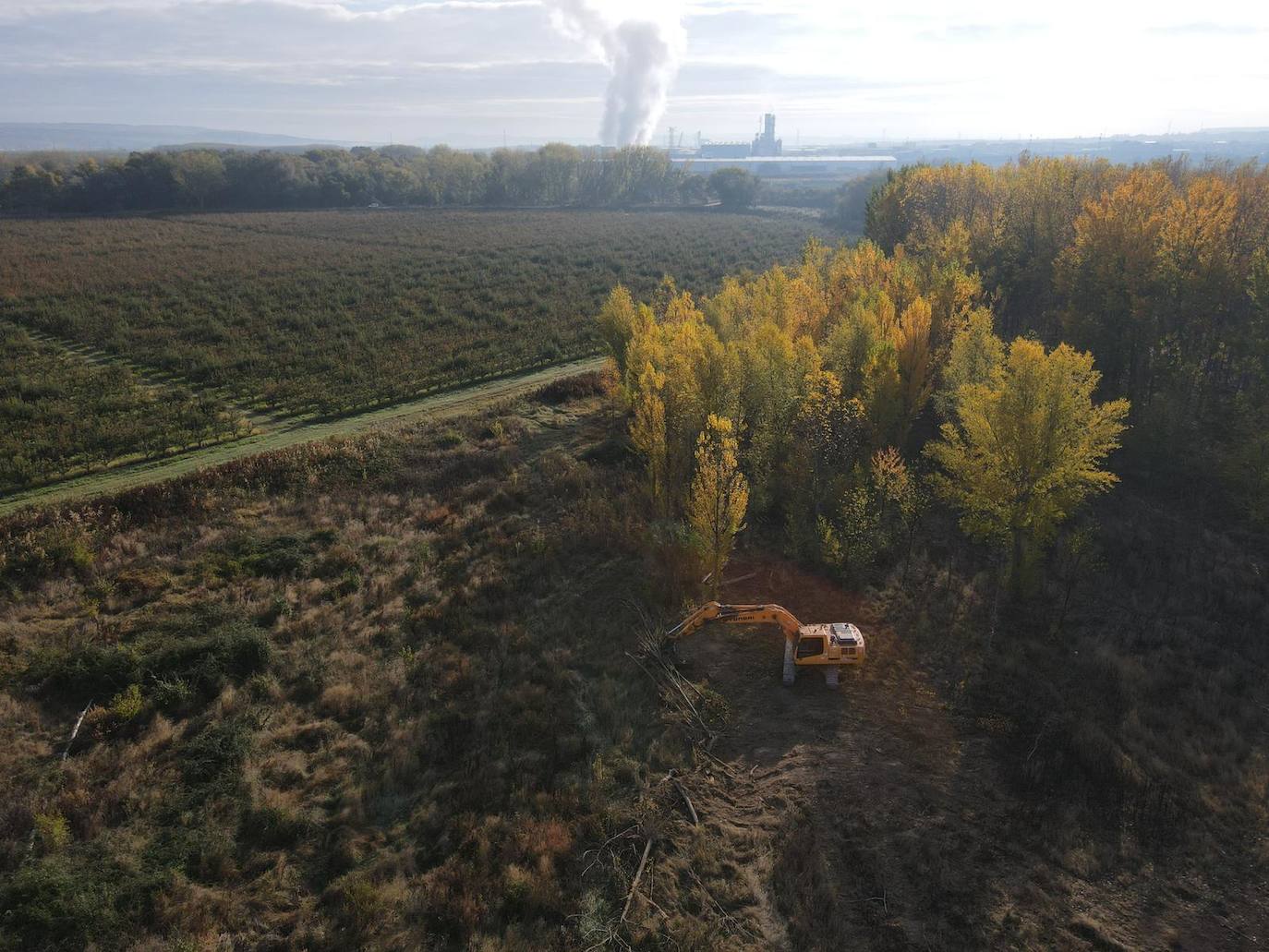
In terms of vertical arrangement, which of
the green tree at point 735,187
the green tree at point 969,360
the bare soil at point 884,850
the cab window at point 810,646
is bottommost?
the bare soil at point 884,850

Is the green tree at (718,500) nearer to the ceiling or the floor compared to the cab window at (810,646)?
nearer to the ceiling

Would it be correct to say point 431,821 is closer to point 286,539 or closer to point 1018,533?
point 286,539

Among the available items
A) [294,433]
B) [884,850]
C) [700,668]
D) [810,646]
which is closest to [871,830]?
[884,850]

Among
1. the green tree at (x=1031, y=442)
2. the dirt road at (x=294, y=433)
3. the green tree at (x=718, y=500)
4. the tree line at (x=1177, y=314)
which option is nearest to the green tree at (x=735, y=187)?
the tree line at (x=1177, y=314)

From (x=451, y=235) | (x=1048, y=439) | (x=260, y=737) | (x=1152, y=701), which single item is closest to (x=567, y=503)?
(x=260, y=737)

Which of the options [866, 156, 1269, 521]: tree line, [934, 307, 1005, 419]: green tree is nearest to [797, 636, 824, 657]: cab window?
[934, 307, 1005, 419]: green tree

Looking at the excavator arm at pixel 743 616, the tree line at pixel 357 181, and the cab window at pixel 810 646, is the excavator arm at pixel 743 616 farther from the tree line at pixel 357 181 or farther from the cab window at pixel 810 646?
the tree line at pixel 357 181

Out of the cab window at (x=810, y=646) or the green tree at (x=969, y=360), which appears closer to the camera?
the cab window at (x=810, y=646)
